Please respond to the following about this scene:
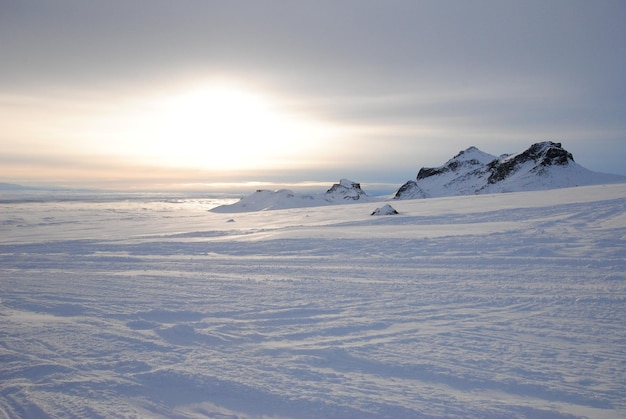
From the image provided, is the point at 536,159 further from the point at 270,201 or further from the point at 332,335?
the point at 332,335

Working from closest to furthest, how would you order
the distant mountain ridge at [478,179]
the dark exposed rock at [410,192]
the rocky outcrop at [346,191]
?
the distant mountain ridge at [478,179]
the dark exposed rock at [410,192]
the rocky outcrop at [346,191]

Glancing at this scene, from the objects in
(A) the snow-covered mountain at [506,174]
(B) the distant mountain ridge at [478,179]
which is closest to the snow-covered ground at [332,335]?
(B) the distant mountain ridge at [478,179]

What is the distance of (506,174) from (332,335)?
96.1 meters

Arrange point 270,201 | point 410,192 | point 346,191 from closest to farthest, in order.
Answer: point 270,201, point 410,192, point 346,191

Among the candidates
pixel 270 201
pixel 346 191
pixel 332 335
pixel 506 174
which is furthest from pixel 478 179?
pixel 332 335

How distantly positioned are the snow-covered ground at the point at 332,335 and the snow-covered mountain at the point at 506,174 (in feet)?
235

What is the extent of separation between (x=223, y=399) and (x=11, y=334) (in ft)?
12.4

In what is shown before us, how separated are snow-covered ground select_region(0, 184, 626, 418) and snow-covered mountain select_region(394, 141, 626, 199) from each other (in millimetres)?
71524

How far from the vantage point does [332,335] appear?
5273 millimetres

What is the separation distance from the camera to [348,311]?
20.5ft

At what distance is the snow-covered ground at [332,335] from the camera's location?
377 centimetres

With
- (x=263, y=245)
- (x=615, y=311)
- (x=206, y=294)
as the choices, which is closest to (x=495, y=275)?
(x=615, y=311)

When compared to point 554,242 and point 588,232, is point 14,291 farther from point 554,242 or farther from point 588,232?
point 588,232

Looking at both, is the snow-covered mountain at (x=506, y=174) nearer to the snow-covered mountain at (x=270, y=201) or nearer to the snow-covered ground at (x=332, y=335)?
the snow-covered mountain at (x=270, y=201)
